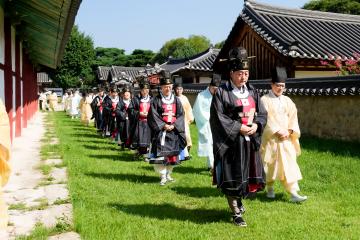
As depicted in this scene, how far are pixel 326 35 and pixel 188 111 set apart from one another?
8.89 meters

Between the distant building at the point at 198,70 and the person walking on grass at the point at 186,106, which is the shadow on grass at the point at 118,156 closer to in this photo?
the person walking on grass at the point at 186,106

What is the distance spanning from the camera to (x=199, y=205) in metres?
6.25

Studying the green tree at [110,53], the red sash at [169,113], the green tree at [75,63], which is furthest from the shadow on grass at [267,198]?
the green tree at [110,53]

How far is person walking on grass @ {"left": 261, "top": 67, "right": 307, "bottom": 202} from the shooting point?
6.38 m

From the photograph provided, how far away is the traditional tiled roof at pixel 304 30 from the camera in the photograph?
1413 cm

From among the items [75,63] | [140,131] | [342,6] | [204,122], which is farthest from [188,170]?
[75,63]

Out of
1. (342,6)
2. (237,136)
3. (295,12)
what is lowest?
(237,136)

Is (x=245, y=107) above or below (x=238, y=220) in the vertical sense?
above

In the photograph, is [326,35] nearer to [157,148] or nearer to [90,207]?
[157,148]

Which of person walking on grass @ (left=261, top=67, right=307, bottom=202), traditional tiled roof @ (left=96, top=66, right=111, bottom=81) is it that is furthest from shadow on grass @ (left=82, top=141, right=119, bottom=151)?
traditional tiled roof @ (left=96, top=66, right=111, bottom=81)

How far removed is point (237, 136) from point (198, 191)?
2055mm

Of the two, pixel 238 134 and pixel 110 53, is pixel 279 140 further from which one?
pixel 110 53

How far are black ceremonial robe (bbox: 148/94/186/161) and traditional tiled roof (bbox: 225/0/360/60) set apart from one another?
278 inches

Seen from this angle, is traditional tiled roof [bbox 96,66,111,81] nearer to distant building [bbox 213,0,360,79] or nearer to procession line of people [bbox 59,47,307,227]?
distant building [bbox 213,0,360,79]
